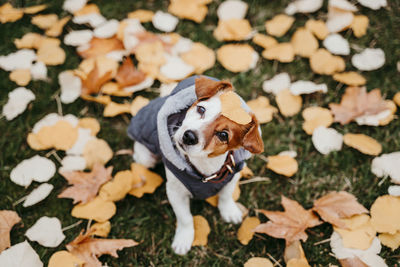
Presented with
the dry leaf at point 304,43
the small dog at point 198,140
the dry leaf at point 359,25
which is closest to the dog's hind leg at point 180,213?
the small dog at point 198,140

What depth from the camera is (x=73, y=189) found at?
2.58 meters

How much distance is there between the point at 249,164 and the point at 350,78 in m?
1.24

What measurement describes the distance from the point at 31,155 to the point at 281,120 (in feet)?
7.08

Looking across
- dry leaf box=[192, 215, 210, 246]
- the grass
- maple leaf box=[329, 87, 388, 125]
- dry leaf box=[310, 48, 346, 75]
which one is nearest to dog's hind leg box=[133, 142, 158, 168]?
the grass

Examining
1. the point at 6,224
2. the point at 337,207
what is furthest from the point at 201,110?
the point at 6,224

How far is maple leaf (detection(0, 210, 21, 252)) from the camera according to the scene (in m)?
2.34

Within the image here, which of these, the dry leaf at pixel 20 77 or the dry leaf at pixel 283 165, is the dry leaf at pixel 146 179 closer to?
the dry leaf at pixel 283 165

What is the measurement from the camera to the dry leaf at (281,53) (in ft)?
10.8

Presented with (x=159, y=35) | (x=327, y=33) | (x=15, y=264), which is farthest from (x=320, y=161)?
(x=15, y=264)

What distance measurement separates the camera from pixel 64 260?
2.26 m

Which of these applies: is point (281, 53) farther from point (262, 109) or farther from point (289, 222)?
point (289, 222)

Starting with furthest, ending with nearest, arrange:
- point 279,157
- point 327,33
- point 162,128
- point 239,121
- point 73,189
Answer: point 327,33, point 279,157, point 73,189, point 162,128, point 239,121

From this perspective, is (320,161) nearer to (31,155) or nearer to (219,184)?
(219,184)

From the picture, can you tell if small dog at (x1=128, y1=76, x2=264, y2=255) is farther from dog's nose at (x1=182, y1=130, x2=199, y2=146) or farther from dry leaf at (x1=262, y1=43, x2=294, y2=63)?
dry leaf at (x1=262, y1=43, x2=294, y2=63)
